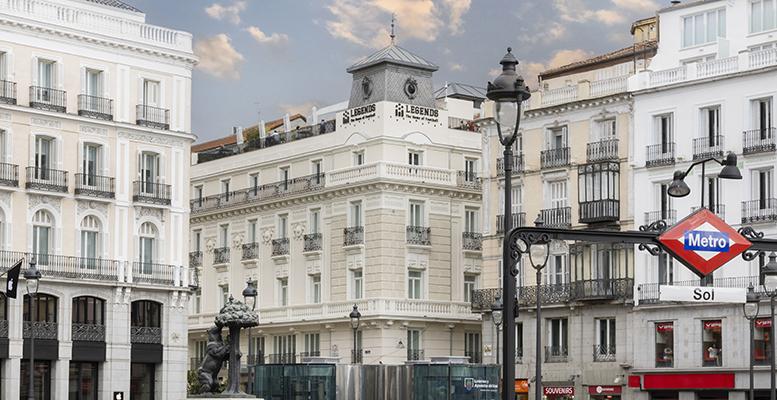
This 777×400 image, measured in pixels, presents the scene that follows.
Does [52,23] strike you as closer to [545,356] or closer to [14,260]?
[14,260]

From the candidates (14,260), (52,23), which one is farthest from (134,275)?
(52,23)

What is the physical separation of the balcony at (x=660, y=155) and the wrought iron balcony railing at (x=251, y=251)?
940 inches

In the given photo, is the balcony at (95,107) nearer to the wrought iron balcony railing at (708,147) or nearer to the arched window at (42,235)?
the arched window at (42,235)

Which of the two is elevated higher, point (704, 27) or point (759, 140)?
point (704, 27)

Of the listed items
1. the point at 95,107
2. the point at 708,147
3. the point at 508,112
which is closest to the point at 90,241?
the point at 95,107

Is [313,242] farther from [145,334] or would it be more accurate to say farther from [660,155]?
[660,155]

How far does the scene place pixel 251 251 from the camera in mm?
72500

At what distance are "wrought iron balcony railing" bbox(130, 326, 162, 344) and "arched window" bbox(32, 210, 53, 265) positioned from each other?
4639mm

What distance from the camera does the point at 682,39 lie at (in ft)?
192

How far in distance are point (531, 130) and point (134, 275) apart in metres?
18.6

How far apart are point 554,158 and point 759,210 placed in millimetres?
10607

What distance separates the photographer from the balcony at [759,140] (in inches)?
2060

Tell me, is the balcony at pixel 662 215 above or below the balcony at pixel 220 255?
above

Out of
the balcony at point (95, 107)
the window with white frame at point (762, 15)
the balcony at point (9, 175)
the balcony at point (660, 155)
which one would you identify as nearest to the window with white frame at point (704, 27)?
the window with white frame at point (762, 15)
